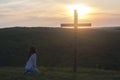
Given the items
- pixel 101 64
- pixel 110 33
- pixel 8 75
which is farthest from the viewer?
pixel 110 33

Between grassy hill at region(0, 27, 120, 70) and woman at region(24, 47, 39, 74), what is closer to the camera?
woman at region(24, 47, 39, 74)

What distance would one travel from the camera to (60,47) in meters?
54.5

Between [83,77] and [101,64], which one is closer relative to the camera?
[83,77]

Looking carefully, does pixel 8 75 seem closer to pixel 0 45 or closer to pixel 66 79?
pixel 66 79

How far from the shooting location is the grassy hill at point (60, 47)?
157ft

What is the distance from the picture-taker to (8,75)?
2794 centimetres

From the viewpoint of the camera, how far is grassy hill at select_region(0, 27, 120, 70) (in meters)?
48.0

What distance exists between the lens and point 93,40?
193 feet

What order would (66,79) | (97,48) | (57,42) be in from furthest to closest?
1. (57,42)
2. (97,48)
3. (66,79)

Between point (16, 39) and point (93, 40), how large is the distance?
10374mm

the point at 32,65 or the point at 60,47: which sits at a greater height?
the point at 60,47

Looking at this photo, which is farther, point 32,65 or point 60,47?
point 60,47

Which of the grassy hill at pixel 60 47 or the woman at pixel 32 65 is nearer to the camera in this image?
the woman at pixel 32 65

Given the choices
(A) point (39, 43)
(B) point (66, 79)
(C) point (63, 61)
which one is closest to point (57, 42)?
(A) point (39, 43)
